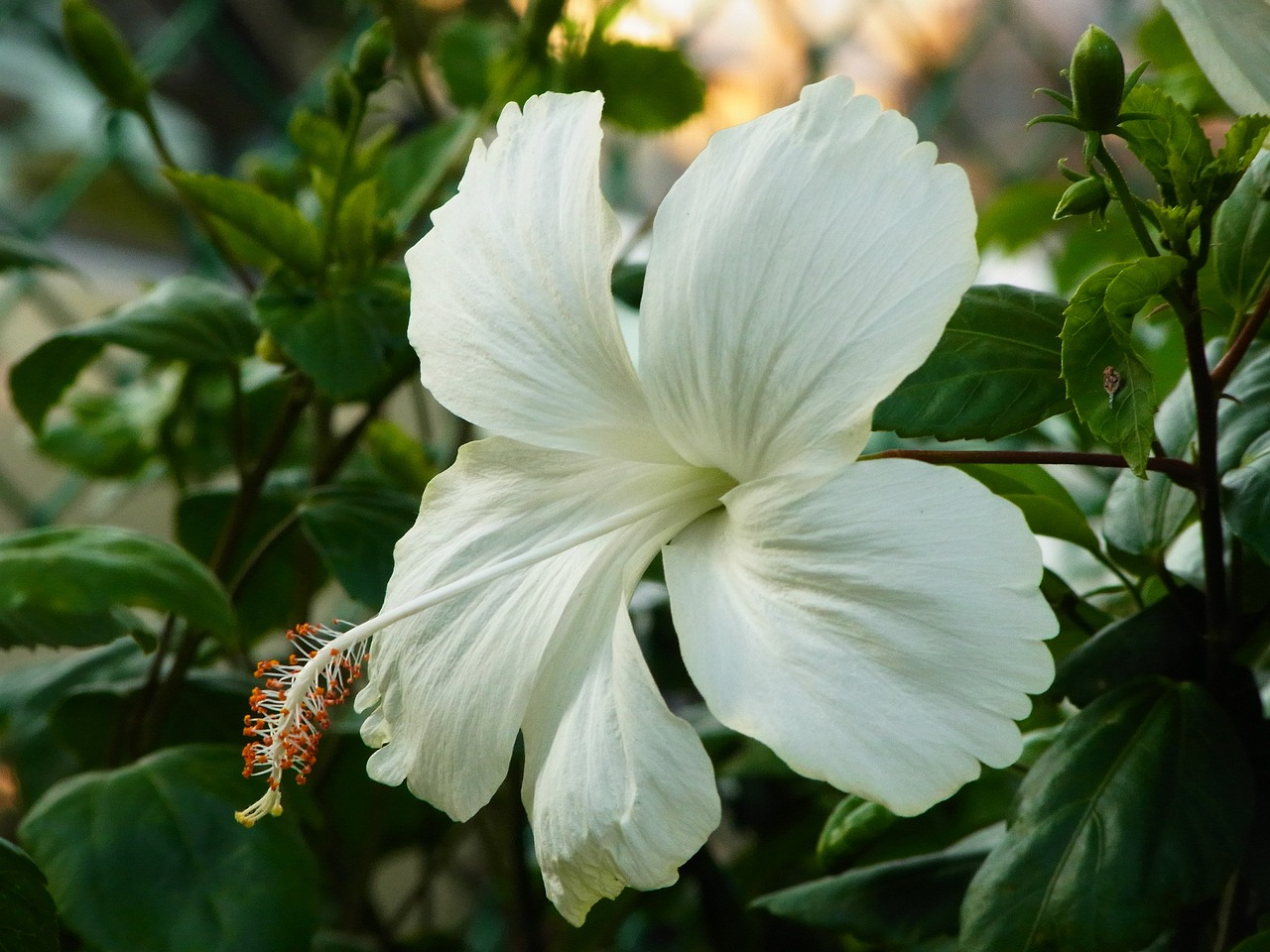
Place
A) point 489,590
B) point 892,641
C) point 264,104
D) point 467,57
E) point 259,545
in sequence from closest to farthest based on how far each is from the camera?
point 892,641, point 489,590, point 259,545, point 467,57, point 264,104

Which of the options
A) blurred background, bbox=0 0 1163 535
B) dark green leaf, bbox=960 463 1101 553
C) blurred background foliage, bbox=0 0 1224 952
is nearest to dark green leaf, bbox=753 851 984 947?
blurred background foliage, bbox=0 0 1224 952

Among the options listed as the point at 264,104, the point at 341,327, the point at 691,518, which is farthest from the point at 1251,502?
the point at 264,104

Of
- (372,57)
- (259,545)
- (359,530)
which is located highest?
(372,57)

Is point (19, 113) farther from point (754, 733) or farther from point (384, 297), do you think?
point (754, 733)

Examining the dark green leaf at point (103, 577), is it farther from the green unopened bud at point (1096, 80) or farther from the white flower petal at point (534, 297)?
the green unopened bud at point (1096, 80)

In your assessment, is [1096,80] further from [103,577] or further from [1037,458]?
[103,577]

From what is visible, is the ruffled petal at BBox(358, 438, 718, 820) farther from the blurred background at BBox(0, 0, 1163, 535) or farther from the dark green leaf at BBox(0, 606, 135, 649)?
the blurred background at BBox(0, 0, 1163, 535)

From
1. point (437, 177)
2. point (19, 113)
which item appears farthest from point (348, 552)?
point (19, 113)

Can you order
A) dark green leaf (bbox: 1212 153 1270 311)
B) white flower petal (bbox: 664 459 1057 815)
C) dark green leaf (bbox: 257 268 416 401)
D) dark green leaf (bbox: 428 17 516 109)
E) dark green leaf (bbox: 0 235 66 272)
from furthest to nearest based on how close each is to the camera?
dark green leaf (bbox: 428 17 516 109) → dark green leaf (bbox: 0 235 66 272) → dark green leaf (bbox: 257 268 416 401) → dark green leaf (bbox: 1212 153 1270 311) → white flower petal (bbox: 664 459 1057 815)
